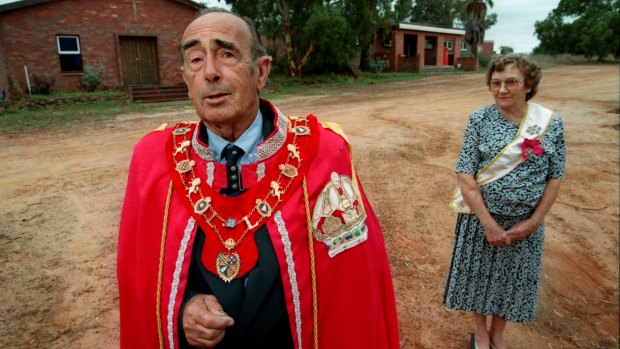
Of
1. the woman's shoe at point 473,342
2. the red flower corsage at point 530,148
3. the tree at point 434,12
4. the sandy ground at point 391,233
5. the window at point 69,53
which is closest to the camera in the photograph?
the red flower corsage at point 530,148

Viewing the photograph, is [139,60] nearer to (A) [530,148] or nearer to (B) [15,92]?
(B) [15,92]

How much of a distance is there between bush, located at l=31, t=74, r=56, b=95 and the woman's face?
1826 centimetres

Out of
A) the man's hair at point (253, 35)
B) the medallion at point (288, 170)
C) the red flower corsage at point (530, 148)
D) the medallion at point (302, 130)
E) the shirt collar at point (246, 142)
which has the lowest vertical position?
the red flower corsage at point (530, 148)

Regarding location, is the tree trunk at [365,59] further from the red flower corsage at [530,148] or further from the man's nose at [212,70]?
the man's nose at [212,70]

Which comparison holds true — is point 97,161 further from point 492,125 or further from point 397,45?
point 397,45

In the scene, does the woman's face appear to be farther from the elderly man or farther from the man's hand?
the man's hand

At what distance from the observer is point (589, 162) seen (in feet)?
23.4

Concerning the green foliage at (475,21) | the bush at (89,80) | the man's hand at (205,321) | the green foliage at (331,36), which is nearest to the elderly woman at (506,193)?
A: the man's hand at (205,321)

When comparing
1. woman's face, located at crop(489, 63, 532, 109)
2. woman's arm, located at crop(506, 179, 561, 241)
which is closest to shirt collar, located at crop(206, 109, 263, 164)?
woman's face, located at crop(489, 63, 532, 109)

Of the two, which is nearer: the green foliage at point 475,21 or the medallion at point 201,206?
the medallion at point 201,206

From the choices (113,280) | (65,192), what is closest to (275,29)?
(65,192)

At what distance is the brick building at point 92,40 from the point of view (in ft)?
53.1

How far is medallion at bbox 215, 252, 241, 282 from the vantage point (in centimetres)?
171

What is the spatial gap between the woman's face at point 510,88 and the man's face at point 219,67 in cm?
175
